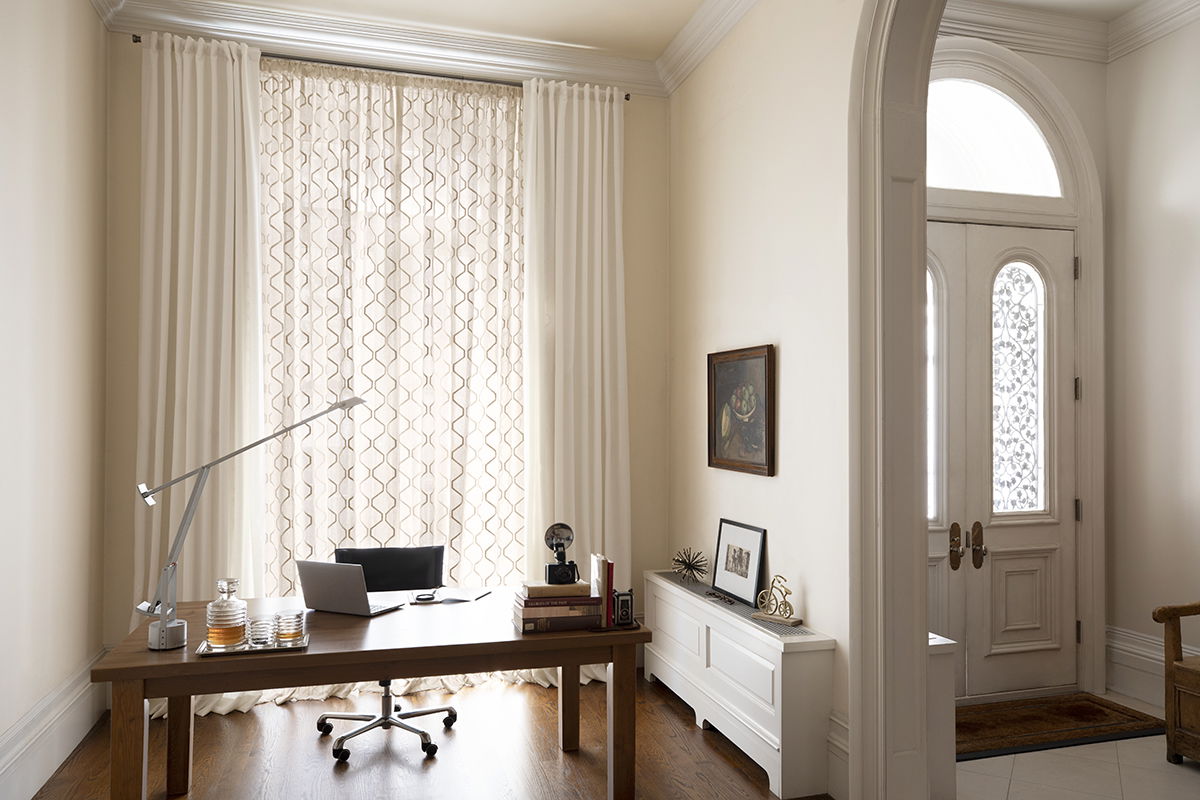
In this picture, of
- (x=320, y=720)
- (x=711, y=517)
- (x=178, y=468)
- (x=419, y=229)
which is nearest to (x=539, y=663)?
(x=320, y=720)

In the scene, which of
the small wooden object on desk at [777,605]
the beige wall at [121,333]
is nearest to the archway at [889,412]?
the small wooden object on desk at [777,605]

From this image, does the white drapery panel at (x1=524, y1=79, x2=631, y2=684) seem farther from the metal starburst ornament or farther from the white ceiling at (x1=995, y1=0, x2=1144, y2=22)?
the white ceiling at (x1=995, y1=0, x2=1144, y2=22)

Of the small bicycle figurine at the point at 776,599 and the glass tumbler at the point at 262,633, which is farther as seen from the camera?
the small bicycle figurine at the point at 776,599

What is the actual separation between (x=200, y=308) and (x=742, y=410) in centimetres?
264

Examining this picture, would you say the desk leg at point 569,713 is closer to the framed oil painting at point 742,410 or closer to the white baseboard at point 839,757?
the white baseboard at point 839,757

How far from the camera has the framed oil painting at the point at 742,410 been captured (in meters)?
3.76

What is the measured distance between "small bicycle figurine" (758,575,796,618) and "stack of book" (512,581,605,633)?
38.9 inches

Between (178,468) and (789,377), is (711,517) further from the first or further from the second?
(178,468)

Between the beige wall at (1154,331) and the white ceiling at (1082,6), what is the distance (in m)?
0.24

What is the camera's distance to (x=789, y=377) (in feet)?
11.9

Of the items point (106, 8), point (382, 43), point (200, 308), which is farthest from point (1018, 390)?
point (106, 8)

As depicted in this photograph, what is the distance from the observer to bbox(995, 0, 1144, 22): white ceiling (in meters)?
4.27

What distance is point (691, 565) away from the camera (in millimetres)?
4438

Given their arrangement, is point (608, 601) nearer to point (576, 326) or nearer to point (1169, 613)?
point (576, 326)
